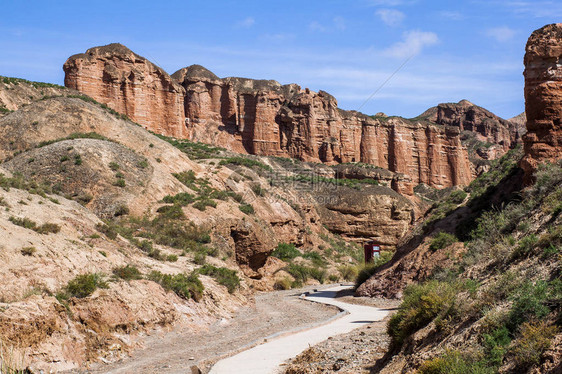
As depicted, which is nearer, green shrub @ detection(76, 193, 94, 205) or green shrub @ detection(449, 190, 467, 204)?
green shrub @ detection(449, 190, 467, 204)

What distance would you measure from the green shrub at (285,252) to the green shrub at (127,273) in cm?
2413

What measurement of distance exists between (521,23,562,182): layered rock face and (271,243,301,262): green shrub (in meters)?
25.7

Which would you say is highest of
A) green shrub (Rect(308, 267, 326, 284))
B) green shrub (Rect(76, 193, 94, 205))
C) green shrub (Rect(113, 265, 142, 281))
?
green shrub (Rect(76, 193, 94, 205))

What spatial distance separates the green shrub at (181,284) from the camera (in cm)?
1862

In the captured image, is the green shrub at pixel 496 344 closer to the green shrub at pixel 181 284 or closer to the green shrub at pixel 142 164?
the green shrub at pixel 181 284

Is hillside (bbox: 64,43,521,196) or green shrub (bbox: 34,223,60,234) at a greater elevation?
hillside (bbox: 64,43,521,196)

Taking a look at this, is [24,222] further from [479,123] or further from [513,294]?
[479,123]

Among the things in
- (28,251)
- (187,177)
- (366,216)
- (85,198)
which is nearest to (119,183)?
(85,198)

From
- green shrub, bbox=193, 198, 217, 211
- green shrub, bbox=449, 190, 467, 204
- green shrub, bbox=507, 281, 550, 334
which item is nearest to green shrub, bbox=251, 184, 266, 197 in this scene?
green shrub, bbox=193, 198, 217, 211

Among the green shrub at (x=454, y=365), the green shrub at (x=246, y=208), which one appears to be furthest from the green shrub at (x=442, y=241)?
the green shrub at (x=246, y=208)

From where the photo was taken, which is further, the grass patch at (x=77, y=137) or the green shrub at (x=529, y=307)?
the grass patch at (x=77, y=137)

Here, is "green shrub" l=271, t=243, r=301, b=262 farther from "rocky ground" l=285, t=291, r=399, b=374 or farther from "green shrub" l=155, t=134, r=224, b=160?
"rocky ground" l=285, t=291, r=399, b=374

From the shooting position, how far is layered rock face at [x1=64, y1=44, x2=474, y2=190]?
66.1 m

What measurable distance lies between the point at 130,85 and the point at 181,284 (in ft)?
175
